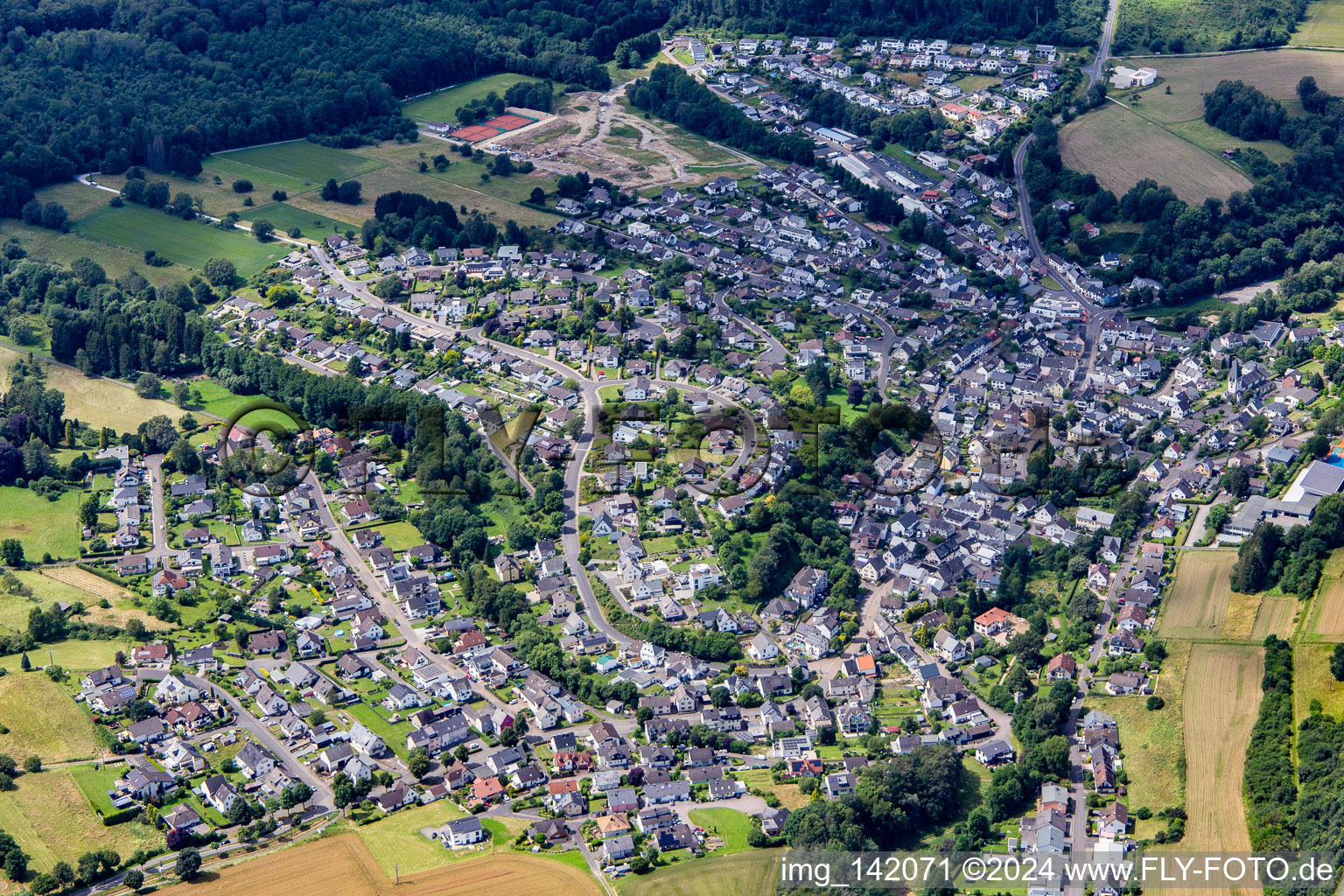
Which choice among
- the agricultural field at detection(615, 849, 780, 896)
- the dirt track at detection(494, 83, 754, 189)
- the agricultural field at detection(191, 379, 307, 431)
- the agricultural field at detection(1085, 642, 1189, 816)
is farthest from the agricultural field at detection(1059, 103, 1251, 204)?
the agricultural field at detection(615, 849, 780, 896)

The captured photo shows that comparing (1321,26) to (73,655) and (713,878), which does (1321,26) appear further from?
(73,655)

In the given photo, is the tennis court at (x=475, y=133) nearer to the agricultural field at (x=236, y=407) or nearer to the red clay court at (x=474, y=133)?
the red clay court at (x=474, y=133)

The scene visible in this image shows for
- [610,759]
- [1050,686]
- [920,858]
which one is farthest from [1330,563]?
[610,759]

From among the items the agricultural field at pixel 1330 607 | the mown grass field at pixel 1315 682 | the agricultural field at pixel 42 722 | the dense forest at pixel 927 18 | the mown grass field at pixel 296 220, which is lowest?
the agricultural field at pixel 42 722

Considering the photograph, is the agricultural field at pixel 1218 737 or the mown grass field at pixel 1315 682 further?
the mown grass field at pixel 1315 682

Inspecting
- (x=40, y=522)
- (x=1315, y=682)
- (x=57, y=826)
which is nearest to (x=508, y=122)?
(x=40, y=522)

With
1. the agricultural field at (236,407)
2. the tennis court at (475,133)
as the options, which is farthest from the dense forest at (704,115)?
the agricultural field at (236,407)

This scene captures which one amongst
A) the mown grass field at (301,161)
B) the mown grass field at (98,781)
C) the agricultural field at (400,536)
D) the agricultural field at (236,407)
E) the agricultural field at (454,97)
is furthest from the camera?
the agricultural field at (454,97)
